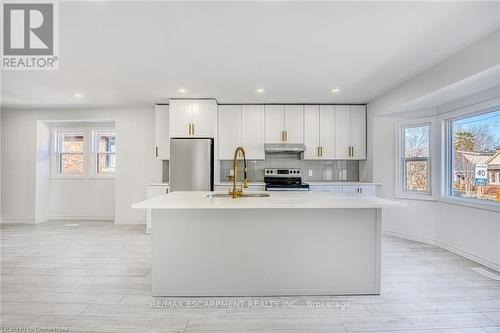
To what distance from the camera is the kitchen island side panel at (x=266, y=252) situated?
2385 mm

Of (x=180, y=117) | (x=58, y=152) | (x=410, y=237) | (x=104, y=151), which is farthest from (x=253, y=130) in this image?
(x=58, y=152)

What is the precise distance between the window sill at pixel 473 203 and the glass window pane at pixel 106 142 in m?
6.43

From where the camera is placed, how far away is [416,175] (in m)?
4.27

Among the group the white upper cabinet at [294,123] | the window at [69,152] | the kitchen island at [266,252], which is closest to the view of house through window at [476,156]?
the kitchen island at [266,252]

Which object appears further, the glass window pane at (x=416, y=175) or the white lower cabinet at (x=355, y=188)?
the white lower cabinet at (x=355, y=188)

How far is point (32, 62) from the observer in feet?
9.68

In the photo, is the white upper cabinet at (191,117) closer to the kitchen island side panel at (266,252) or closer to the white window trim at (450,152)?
the kitchen island side panel at (266,252)

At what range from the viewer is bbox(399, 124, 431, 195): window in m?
4.14

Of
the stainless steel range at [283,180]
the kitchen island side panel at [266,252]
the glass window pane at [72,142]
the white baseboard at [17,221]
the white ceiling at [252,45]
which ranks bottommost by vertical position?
the white baseboard at [17,221]

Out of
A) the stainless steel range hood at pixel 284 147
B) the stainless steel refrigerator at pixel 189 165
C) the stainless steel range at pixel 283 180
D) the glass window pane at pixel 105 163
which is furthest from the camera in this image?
the glass window pane at pixel 105 163

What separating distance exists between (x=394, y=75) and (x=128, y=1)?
125 inches

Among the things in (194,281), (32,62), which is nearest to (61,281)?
(194,281)

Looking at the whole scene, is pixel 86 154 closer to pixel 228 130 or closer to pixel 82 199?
pixel 82 199

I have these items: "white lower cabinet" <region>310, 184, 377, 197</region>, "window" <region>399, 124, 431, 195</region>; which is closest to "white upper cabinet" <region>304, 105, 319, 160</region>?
"white lower cabinet" <region>310, 184, 377, 197</region>
